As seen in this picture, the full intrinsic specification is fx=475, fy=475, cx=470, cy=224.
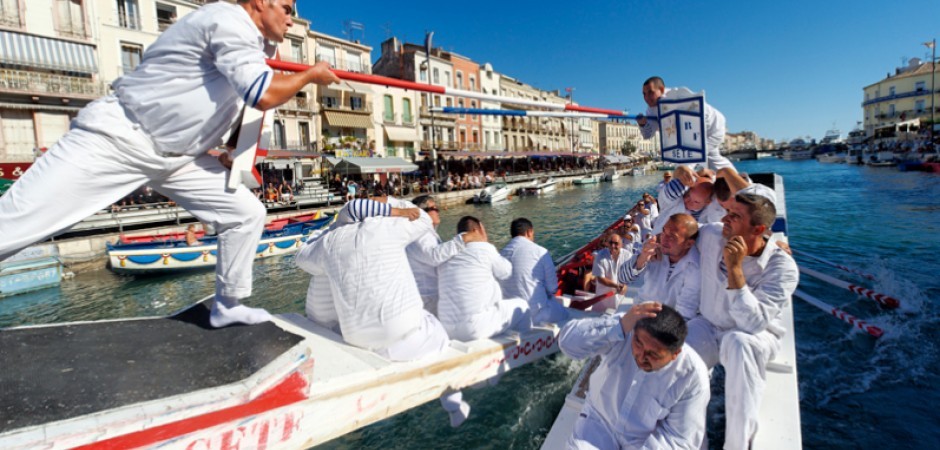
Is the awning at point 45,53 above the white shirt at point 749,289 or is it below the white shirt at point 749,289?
above

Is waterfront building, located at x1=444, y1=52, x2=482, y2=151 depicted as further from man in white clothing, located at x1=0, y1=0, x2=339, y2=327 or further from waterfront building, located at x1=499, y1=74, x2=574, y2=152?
man in white clothing, located at x1=0, y1=0, x2=339, y2=327

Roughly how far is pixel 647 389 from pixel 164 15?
3120cm

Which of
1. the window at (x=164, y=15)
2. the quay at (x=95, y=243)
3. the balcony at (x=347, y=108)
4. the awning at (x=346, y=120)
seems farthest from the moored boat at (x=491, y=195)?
the window at (x=164, y=15)

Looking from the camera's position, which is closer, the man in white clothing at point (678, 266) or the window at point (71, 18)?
the man in white clothing at point (678, 266)

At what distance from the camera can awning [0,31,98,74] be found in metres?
20.2

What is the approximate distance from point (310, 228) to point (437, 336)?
1525 cm

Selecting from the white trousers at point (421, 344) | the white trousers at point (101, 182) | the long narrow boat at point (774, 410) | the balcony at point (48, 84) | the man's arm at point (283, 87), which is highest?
the balcony at point (48, 84)

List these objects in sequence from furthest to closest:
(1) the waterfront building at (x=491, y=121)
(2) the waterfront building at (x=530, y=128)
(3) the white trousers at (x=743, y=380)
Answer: (2) the waterfront building at (x=530, y=128), (1) the waterfront building at (x=491, y=121), (3) the white trousers at (x=743, y=380)

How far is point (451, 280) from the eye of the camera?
12.5 ft

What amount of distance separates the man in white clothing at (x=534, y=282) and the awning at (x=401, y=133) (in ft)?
109

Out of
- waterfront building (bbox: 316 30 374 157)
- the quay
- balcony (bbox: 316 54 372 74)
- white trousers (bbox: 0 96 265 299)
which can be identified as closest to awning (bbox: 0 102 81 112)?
the quay

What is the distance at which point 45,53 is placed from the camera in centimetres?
2108

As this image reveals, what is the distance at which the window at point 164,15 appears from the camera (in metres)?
25.1

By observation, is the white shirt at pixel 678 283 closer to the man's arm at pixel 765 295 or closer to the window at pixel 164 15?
the man's arm at pixel 765 295
